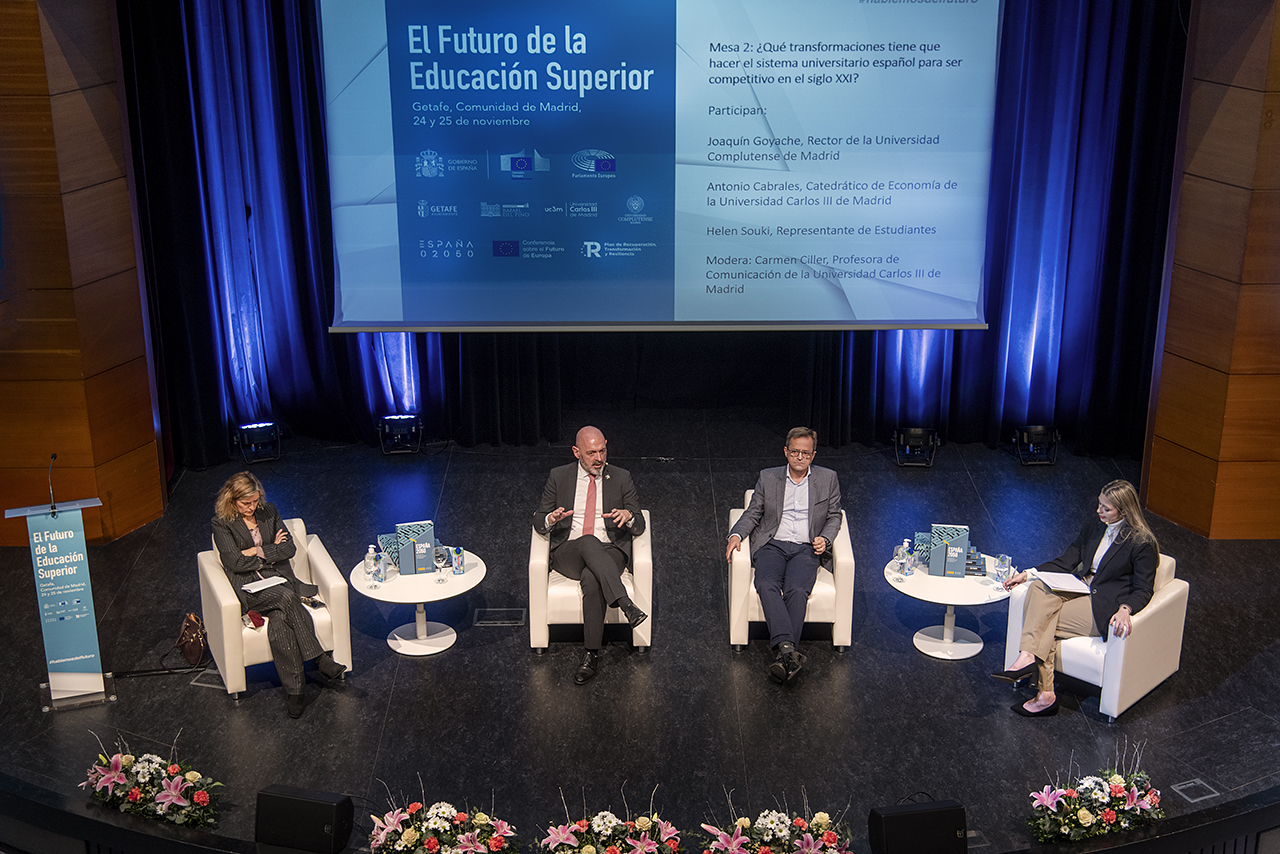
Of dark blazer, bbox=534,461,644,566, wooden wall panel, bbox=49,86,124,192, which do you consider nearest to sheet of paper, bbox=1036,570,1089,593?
dark blazer, bbox=534,461,644,566

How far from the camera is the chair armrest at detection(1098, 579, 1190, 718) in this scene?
5926 millimetres

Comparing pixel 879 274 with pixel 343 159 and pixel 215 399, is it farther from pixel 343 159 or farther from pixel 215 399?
pixel 215 399

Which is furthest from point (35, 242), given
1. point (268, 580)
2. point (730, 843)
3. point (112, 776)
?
point (730, 843)

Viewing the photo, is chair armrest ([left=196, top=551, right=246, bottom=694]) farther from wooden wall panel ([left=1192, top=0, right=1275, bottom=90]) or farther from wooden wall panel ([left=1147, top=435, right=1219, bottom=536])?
wooden wall panel ([left=1192, top=0, right=1275, bottom=90])

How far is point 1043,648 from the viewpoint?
6.10 m

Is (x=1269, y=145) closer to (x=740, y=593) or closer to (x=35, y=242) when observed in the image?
(x=740, y=593)

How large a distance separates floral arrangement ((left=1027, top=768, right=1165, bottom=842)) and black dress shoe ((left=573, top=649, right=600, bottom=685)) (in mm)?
2169

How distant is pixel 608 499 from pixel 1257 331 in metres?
3.84

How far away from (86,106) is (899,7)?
15.4 ft

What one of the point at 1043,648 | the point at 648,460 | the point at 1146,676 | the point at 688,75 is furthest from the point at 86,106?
the point at 1146,676

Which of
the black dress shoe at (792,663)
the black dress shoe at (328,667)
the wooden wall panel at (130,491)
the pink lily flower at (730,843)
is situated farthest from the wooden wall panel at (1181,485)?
the wooden wall panel at (130,491)

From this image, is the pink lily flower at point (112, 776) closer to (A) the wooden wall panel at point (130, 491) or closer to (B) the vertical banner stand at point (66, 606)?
(B) the vertical banner stand at point (66, 606)

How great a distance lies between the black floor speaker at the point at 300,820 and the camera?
4867mm

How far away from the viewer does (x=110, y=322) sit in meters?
7.74
